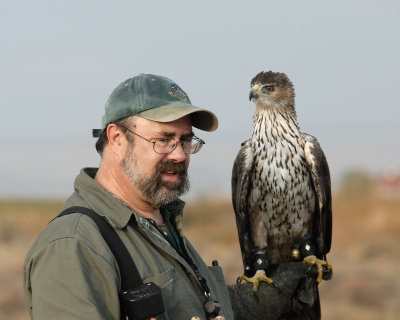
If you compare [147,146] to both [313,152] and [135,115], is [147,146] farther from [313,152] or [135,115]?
[313,152]

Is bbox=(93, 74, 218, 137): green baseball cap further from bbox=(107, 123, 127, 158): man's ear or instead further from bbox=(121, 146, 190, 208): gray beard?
bbox=(121, 146, 190, 208): gray beard

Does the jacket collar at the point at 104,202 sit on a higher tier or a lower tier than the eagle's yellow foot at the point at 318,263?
higher

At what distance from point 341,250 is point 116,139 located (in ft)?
64.4

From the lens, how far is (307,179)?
5.66m

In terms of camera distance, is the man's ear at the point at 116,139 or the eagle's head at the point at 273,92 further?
the eagle's head at the point at 273,92

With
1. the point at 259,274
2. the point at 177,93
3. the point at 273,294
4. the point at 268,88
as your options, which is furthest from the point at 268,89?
the point at 177,93

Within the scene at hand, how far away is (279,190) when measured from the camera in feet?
18.4

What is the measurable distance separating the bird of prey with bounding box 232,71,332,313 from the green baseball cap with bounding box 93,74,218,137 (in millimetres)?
2334

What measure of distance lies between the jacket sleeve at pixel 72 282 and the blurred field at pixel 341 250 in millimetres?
9158

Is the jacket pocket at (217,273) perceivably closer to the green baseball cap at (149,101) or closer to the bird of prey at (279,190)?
the green baseball cap at (149,101)

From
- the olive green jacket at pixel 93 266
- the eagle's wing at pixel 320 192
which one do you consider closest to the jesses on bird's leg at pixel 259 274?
the eagle's wing at pixel 320 192

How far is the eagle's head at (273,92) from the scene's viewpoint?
19.4ft

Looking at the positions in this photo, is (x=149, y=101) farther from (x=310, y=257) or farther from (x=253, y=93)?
(x=310, y=257)

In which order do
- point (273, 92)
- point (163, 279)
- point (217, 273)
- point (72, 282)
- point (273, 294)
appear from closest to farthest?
point (72, 282) < point (163, 279) < point (217, 273) < point (273, 294) < point (273, 92)
